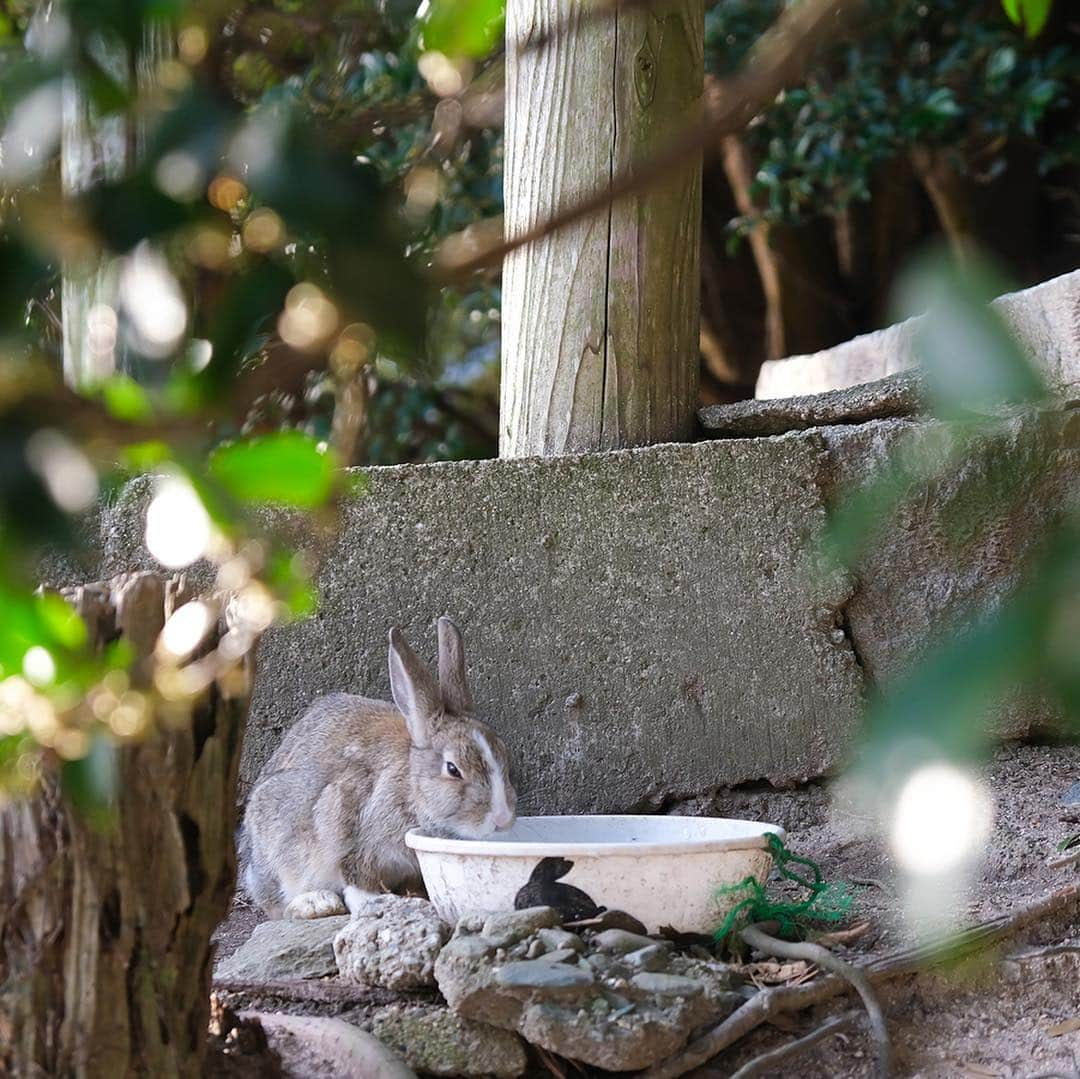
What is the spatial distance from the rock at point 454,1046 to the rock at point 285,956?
1.16 feet

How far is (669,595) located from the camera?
12.1ft

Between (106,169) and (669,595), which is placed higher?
(669,595)

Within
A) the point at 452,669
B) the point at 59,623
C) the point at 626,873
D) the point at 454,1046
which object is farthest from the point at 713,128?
the point at 452,669

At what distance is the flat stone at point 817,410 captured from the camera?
3.73m

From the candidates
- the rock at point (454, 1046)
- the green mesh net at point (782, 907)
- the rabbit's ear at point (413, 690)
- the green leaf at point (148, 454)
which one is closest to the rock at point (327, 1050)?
the rock at point (454, 1046)

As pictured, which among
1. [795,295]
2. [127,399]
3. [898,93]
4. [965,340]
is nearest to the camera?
[965,340]

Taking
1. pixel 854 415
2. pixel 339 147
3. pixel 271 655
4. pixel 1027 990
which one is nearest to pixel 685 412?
pixel 854 415

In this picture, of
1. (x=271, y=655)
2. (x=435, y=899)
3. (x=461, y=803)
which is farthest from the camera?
(x=271, y=655)

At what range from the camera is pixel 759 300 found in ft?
29.6

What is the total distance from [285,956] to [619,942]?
0.71 m

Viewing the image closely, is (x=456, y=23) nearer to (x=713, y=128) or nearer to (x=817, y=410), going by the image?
(x=713, y=128)

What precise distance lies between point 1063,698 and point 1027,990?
99.6 inches

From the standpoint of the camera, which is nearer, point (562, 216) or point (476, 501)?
point (562, 216)

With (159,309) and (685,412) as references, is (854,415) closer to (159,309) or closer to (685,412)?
(685,412)
